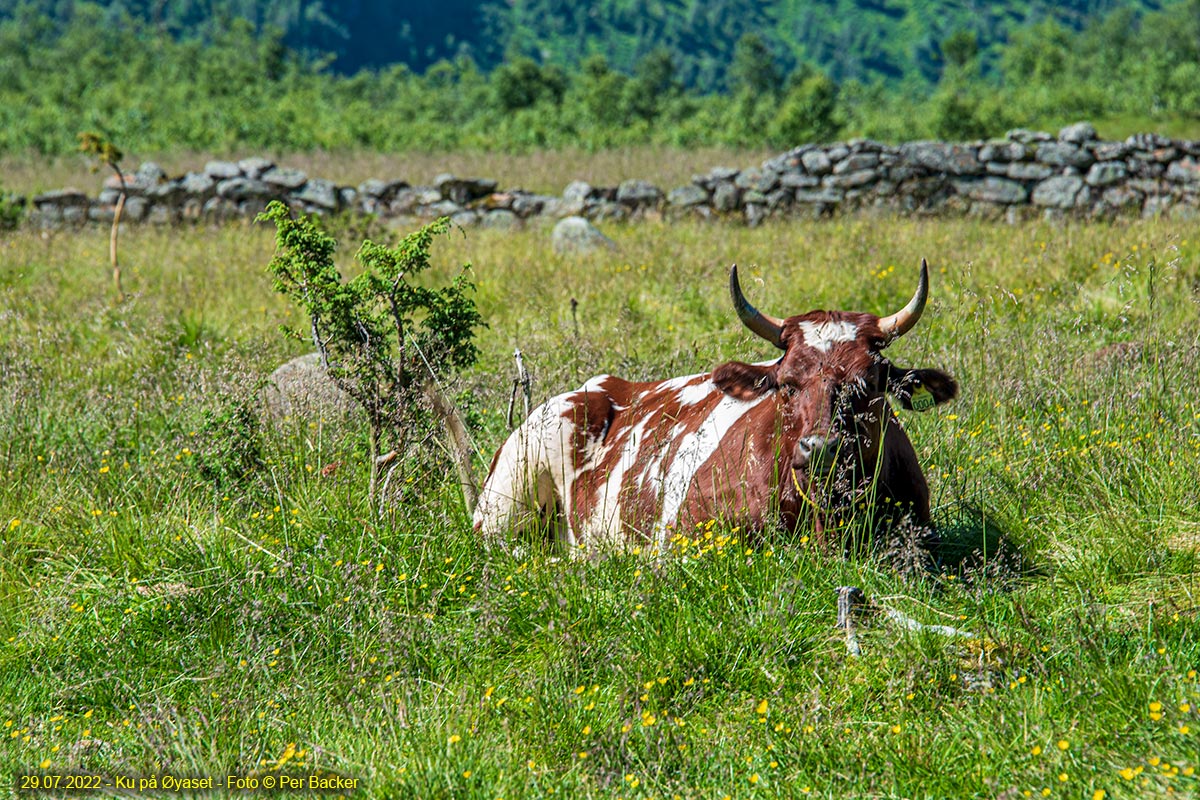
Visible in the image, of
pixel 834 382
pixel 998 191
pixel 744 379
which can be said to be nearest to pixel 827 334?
pixel 834 382

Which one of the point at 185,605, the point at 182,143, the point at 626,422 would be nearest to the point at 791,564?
the point at 626,422

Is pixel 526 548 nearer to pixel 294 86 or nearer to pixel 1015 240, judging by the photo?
pixel 1015 240

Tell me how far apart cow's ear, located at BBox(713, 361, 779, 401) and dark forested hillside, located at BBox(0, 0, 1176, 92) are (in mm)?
123690

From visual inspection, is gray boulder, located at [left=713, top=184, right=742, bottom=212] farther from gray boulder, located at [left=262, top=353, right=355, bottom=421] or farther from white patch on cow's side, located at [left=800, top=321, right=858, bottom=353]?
white patch on cow's side, located at [left=800, top=321, right=858, bottom=353]

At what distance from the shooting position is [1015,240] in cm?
1079

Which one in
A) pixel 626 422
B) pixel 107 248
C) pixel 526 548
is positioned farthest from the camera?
pixel 107 248

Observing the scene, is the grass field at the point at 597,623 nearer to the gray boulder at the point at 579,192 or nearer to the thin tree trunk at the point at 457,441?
the thin tree trunk at the point at 457,441

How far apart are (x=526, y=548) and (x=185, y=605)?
4.29 ft

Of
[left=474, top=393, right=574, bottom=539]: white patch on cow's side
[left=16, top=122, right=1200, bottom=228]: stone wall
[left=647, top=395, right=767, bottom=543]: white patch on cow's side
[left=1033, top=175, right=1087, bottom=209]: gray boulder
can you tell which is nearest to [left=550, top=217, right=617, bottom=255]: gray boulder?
[left=16, top=122, right=1200, bottom=228]: stone wall

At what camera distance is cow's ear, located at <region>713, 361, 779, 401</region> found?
4.45m

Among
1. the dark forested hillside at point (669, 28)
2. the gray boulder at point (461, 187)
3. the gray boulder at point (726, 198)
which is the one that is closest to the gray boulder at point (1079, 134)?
the gray boulder at point (726, 198)

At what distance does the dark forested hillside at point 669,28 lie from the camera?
128 metres

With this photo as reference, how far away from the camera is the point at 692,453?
4.64 m

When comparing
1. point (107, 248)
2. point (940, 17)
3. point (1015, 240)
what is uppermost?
point (940, 17)
